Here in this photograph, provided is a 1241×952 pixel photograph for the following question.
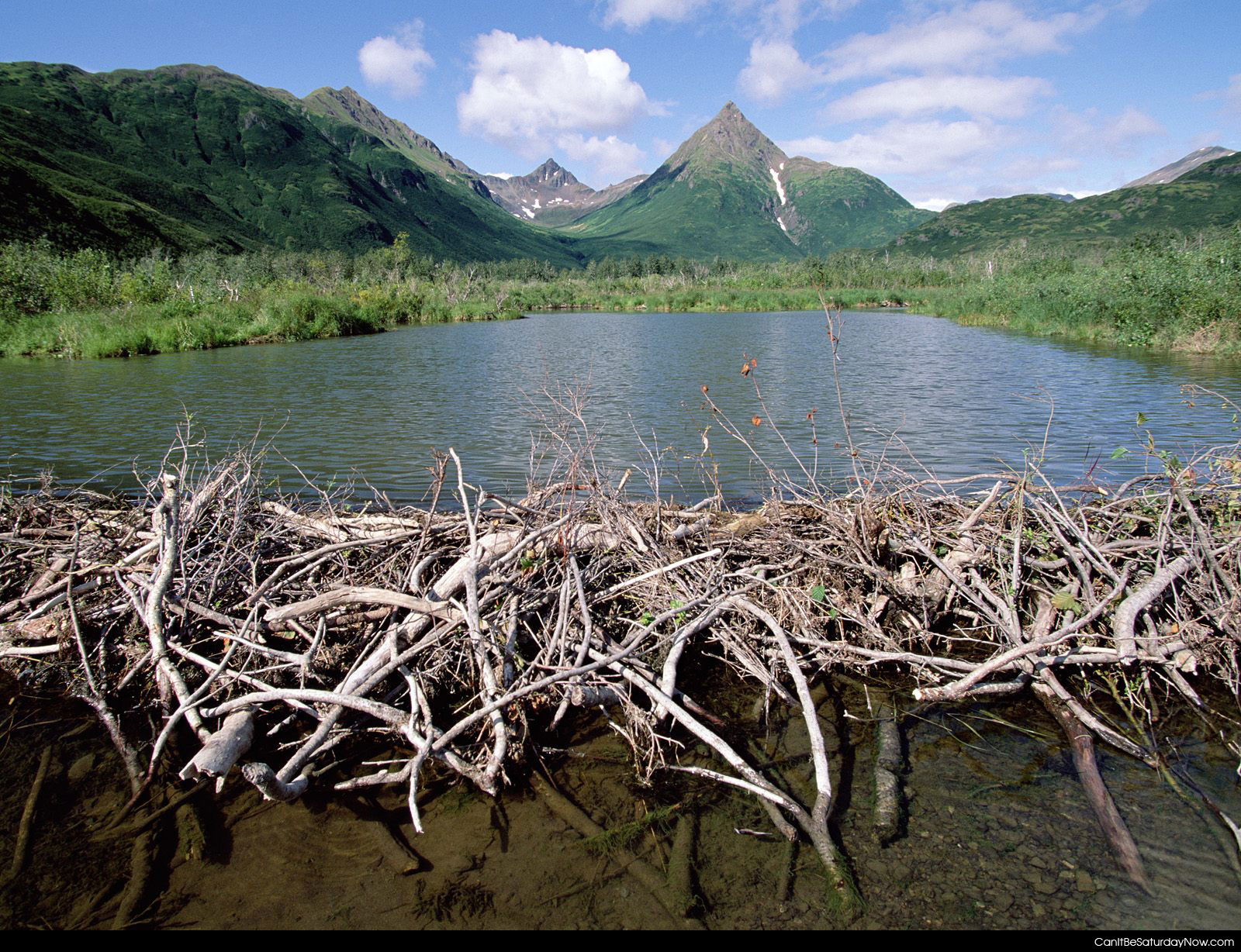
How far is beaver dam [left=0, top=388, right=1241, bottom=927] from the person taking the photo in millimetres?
3105

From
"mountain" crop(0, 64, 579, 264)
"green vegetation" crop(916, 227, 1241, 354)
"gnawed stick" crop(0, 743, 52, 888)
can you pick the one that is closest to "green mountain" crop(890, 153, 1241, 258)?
"green vegetation" crop(916, 227, 1241, 354)

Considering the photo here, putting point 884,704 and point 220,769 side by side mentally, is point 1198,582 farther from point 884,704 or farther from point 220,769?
point 220,769

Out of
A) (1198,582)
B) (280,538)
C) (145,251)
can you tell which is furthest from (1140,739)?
(145,251)

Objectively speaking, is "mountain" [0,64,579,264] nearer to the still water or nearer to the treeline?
the treeline

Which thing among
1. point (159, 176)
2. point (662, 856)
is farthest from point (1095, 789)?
point (159, 176)

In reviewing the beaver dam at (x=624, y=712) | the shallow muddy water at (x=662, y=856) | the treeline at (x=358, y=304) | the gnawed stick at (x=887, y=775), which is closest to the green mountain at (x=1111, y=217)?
the treeline at (x=358, y=304)

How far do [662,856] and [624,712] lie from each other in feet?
3.62

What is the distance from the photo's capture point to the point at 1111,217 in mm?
167375

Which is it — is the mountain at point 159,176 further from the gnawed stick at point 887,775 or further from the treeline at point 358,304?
the gnawed stick at point 887,775

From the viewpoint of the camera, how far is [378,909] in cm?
300

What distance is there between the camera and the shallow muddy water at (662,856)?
116 inches

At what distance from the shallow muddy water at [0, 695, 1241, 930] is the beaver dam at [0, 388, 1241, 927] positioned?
16mm

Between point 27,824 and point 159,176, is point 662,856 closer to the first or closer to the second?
point 27,824

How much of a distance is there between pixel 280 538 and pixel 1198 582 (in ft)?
20.2
